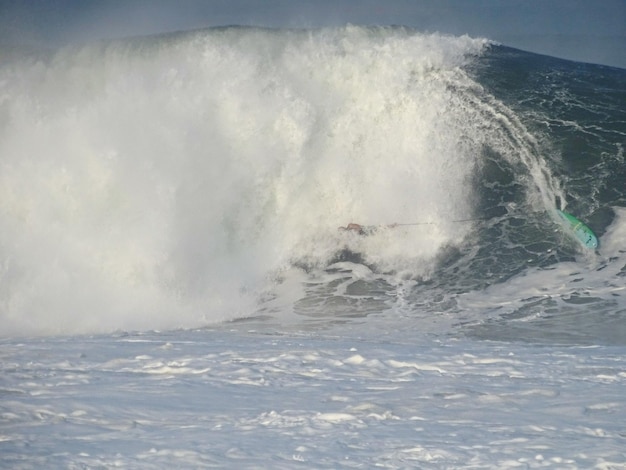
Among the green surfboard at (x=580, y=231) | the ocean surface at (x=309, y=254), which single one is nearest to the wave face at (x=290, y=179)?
the ocean surface at (x=309, y=254)

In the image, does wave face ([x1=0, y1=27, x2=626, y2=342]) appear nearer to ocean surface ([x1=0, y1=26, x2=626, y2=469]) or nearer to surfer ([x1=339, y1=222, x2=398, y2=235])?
ocean surface ([x1=0, y1=26, x2=626, y2=469])

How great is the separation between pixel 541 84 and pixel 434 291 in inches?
259

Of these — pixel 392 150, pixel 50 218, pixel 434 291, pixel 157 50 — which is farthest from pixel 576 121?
pixel 50 218

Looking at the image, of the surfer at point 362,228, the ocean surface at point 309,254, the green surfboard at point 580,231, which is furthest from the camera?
the surfer at point 362,228

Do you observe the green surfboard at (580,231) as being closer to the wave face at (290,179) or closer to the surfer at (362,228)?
the wave face at (290,179)

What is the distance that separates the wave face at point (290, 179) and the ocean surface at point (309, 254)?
40 mm

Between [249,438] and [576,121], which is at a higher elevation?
[576,121]

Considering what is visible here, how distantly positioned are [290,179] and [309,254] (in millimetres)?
1624

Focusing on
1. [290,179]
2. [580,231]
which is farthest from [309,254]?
[580,231]

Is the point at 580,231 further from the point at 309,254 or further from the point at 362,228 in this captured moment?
the point at 309,254

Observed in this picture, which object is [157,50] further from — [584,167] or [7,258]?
[584,167]

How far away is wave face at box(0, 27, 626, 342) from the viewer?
9492 millimetres

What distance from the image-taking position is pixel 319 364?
17.8 ft

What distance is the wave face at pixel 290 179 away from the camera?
9.49 m
